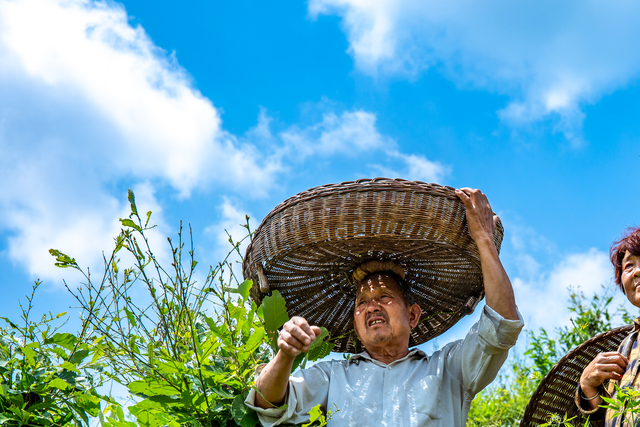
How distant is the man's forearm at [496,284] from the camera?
1.92m

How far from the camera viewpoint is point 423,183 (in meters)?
1.93

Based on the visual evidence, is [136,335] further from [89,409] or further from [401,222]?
[401,222]

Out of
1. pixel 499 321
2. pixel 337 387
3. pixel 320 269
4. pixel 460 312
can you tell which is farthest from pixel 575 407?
pixel 320 269

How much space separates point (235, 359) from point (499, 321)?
0.81 metres

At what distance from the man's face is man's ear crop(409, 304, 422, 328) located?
7 centimetres

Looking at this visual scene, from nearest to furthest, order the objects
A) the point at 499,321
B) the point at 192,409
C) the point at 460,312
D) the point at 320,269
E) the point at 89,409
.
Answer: the point at 192,409, the point at 499,321, the point at 89,409, the point at 320,269, the point at 460,312

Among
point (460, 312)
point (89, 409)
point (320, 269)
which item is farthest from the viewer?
point (460, 312)

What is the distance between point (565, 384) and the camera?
235cm

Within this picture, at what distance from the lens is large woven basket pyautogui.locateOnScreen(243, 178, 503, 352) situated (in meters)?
1.92

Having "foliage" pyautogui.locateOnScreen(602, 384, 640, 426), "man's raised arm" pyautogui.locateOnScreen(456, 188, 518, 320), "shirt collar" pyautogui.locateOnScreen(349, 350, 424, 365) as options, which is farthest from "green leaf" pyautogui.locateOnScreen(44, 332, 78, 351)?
"foliage" pyautogui.locateOnScreen(602, 384, 640, 426)

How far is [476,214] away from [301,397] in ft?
2.67

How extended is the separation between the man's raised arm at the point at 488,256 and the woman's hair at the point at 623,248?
0.52 meters

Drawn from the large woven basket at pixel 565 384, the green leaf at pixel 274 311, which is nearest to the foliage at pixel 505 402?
the large woven basket at pixel 565 384

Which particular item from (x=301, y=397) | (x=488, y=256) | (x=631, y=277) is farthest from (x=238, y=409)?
(x=631, y=277)
